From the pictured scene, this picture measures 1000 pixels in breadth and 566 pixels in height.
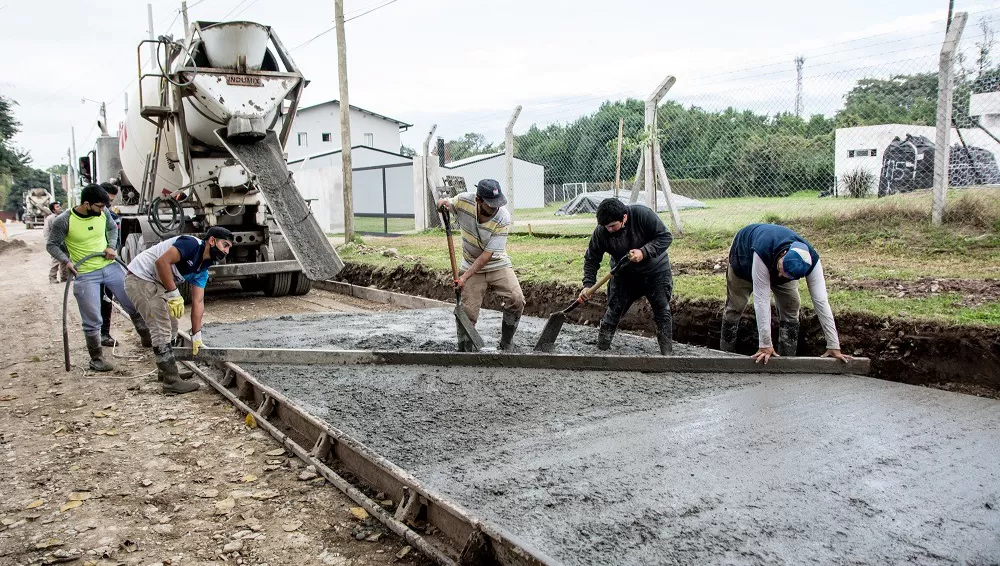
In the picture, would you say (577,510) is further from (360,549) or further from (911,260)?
(911,260)

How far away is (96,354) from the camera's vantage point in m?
5.93

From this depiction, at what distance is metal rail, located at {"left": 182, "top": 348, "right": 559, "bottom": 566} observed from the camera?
2.50 meters

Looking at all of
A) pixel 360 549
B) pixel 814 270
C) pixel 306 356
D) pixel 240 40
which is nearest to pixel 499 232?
pixel 306 356

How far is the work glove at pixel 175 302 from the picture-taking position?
5.10 metres

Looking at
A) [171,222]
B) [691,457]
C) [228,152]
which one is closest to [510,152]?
[228,152]

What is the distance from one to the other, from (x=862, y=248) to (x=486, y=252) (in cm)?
445

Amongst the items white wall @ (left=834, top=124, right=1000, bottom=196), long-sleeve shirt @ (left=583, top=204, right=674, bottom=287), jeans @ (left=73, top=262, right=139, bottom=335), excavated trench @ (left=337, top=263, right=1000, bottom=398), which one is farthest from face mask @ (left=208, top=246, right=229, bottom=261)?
white wall @ (left=834, top=124, right=1000, bottom=196)

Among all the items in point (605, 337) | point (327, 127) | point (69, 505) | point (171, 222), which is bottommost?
point (69, 505)

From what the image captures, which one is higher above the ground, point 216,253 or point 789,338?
point 216,253

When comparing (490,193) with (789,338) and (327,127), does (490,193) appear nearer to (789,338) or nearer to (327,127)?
(789,338)

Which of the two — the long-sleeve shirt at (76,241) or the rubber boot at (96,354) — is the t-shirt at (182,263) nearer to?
the long-sleeve shirt at (76,241)

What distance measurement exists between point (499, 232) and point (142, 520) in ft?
10.4

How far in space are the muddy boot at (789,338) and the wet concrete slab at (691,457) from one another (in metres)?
0.45

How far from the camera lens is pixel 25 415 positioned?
189 inches
